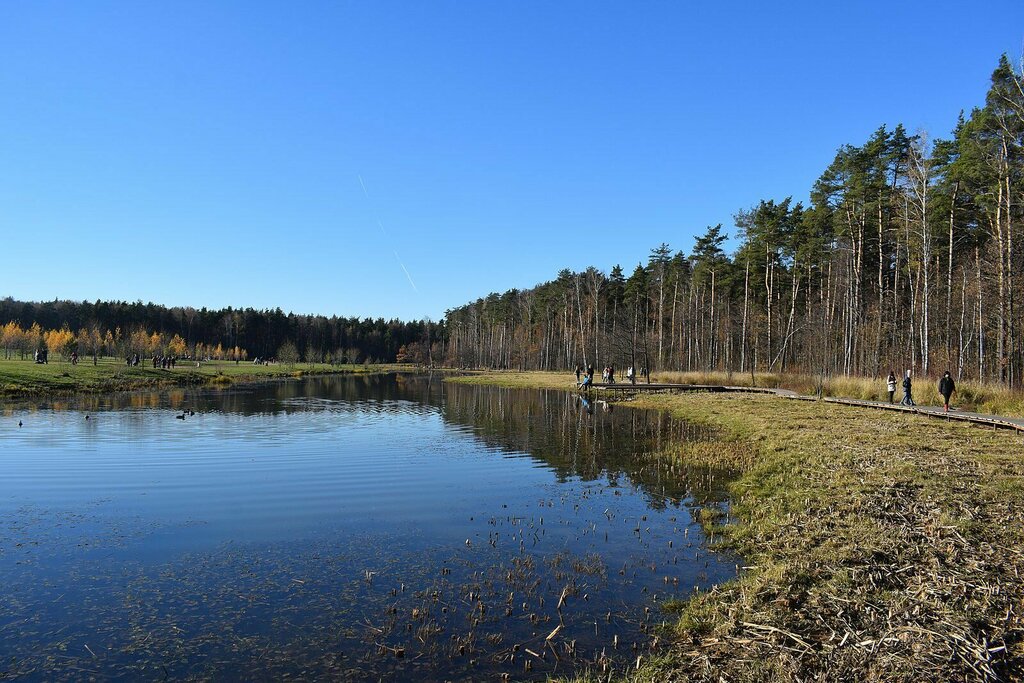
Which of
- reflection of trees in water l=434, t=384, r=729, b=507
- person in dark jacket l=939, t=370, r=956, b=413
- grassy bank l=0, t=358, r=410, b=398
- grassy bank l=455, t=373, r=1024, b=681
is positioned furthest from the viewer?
grassy bank l=0, t=358, r=410, b=398

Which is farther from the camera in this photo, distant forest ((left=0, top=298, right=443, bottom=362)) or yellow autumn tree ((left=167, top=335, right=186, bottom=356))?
yellow autumn tree ((left=167, top=335, right=186, bottom=356))

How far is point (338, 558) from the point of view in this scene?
37.2ft

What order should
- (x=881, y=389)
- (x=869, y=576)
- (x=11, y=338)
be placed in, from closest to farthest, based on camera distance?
(x=869, y=576), (x=881, y=389), (x=11, y=338)

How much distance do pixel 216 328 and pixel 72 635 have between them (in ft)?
545

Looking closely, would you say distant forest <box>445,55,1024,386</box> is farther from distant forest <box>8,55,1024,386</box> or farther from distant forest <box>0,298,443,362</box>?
distant forest <box>0,298,443,362</box>

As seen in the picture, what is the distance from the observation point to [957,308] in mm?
47031

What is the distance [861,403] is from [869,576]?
28.9m

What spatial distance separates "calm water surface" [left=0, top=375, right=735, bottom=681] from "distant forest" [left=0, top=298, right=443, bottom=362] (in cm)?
7899

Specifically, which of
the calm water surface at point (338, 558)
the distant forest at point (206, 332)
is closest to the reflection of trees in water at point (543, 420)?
the calm water surface at point (338, 558)

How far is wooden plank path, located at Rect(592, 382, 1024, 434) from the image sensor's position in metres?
23.4

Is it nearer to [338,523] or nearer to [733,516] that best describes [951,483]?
[733,516]

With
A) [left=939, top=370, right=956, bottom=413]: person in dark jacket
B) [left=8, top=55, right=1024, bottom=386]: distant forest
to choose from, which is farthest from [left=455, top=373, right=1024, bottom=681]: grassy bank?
[left=8, top=55, right=1024, bottom=386]: distant forest

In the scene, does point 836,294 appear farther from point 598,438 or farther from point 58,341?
point 58,341

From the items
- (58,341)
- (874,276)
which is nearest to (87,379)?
(58,341)
